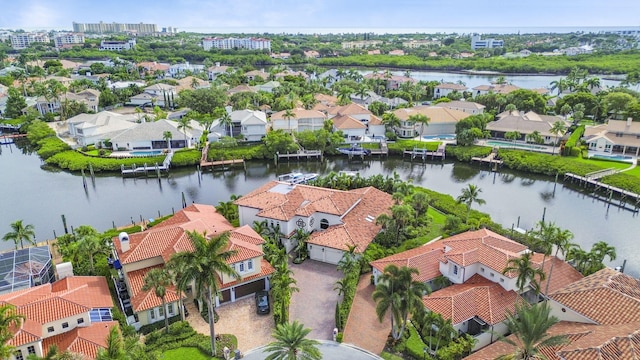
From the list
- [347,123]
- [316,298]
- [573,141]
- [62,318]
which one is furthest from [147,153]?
[573,141]

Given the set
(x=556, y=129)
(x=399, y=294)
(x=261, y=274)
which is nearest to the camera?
(x=399, y=294)

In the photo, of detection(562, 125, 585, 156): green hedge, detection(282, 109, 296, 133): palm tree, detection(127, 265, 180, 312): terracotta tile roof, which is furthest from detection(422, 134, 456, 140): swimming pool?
detection(127, 265, 180, 312): terracotta tile roof

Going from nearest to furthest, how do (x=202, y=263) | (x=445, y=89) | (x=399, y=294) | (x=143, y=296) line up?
(x=202, y=263) → (x=399, y=294) → (x=143, y=296) → (x=445, y=89)

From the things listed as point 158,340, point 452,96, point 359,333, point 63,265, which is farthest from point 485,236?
point 452,96

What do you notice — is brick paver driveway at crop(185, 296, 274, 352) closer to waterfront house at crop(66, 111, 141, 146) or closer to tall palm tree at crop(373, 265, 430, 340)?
tall palm tree at crop(373, 265, 430, 340)

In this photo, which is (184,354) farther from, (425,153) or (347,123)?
(347,123)

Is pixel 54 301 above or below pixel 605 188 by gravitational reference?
above

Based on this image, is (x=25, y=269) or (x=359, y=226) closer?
(x=25, y=269)

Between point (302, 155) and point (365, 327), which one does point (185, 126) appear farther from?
point (365, 327)

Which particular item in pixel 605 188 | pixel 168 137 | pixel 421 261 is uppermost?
→ pixel 168 137
